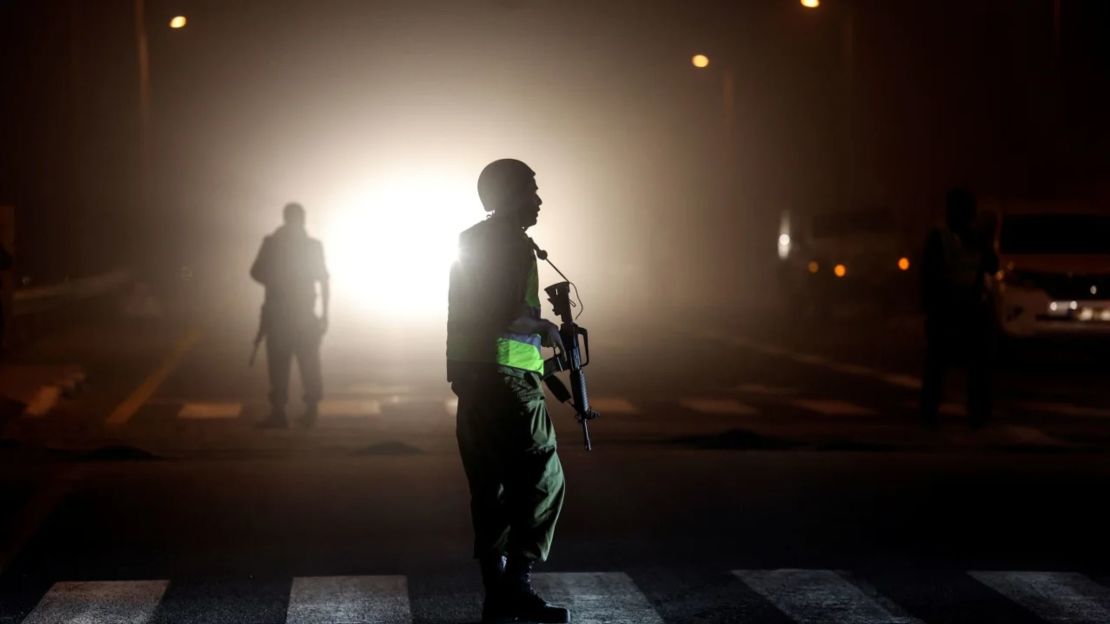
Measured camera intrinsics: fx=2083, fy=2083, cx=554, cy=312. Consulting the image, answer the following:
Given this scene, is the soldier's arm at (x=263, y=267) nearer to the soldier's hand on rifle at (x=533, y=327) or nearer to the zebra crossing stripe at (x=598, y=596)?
the zebra crossing stripe at (x=598, y=596)

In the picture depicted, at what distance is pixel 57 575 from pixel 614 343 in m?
19.6

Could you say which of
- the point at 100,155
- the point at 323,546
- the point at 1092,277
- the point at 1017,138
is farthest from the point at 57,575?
the point at 100,155

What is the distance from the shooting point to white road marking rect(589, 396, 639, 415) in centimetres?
1741

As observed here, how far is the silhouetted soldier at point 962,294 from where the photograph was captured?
14.7 meters

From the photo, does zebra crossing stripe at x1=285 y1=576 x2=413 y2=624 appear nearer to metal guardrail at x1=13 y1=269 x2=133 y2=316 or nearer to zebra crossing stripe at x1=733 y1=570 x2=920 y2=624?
zebra crossing stripe at x1=733 y1=570 x2=920 y2=624

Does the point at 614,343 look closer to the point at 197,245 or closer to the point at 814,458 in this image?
the point at 814,458

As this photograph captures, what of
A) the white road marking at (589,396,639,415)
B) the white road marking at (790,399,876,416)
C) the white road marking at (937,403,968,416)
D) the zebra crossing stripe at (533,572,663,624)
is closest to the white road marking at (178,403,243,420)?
the white road marking at (589,396,639,415)

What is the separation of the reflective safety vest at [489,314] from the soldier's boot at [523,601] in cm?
71

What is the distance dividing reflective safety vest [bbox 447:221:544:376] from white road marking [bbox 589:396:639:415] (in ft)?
32.4

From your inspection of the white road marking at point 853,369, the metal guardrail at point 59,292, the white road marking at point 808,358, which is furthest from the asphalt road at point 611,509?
the metal guardrail at point 59,292

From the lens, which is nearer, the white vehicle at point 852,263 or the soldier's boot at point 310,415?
the soldier's boot at point 310,415

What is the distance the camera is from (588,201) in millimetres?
92562

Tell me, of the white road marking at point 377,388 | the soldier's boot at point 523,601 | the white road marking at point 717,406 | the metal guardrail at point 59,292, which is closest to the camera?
the soldier's boot at point 523,601

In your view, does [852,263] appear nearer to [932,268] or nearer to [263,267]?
[932,268]
